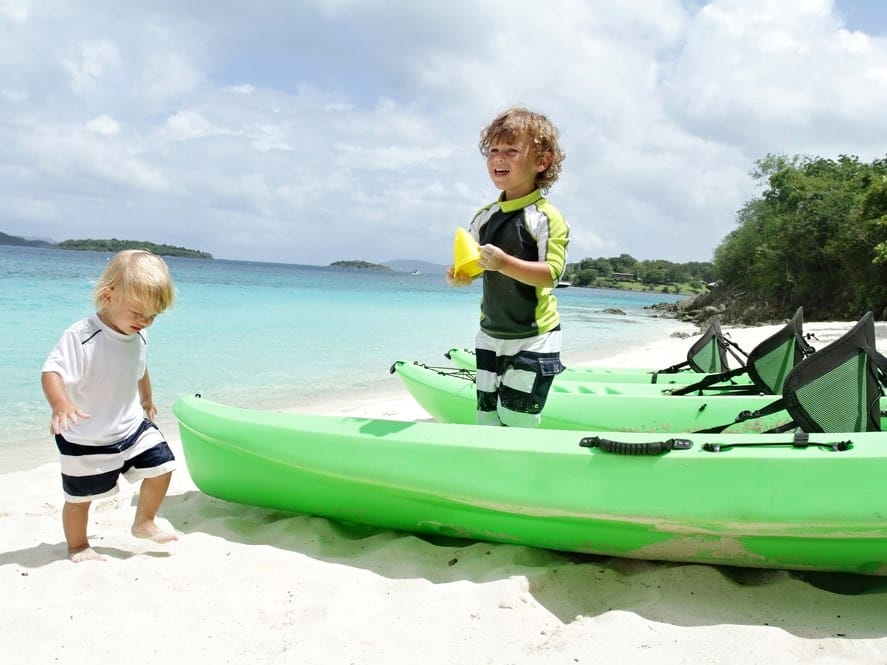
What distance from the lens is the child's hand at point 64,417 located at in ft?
7.01

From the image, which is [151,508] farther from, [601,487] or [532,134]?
[532,134]

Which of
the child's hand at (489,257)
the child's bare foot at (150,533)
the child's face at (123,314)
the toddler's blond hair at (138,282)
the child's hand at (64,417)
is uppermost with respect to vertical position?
the child's hand at (489,257)

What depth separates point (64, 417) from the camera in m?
2.14

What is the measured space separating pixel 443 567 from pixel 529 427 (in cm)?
63

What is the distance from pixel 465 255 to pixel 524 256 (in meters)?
0.43

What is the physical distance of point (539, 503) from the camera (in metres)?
2.46

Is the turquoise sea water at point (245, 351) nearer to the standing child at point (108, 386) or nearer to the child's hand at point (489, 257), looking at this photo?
the standing child at point (108, 386)

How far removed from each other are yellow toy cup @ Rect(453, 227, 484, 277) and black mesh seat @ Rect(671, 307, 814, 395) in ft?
7.87

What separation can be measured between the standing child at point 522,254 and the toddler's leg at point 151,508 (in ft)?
4.33

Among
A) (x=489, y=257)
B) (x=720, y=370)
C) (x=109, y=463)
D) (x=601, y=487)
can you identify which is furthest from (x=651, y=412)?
(x=109, y=463)

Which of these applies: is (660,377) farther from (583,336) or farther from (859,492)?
(583,336)

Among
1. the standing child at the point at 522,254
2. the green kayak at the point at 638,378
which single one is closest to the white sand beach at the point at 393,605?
the standing child at the point at 522,254

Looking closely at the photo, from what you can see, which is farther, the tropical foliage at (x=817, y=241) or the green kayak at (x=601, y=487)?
the tropical foliage at (x=817, y=241)

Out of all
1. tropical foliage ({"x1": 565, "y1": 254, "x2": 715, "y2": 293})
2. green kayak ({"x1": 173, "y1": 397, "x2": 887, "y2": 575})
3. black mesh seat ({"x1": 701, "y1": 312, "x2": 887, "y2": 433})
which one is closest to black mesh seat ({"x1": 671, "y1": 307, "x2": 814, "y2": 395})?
black mesh seat ({"x1": 701, "y1": 312, "x2": 887, "y2": 433})
